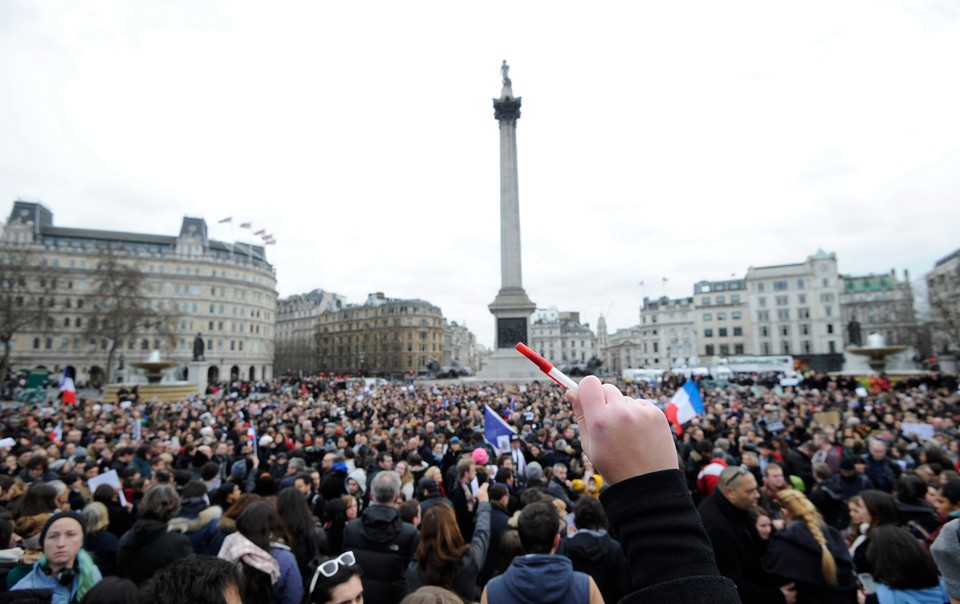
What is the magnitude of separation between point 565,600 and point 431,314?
10692 centimetres

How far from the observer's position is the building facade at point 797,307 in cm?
7862

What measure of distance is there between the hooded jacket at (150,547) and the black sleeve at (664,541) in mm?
4360

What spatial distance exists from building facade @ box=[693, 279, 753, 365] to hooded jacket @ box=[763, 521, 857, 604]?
8754cm

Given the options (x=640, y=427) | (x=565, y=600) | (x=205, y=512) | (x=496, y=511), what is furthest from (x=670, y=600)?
(x=205, y=512)

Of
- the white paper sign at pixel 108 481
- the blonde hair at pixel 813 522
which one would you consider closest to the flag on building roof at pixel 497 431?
the blonde hair at pixel 813 522

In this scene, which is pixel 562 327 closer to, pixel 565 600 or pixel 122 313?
pixel 122 313

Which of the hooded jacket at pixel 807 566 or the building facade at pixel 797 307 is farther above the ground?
the building facade at pixel 797 307

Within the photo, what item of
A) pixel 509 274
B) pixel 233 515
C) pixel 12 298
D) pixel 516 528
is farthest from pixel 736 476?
pixel 12 298

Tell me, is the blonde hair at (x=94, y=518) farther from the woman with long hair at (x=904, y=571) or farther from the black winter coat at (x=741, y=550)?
the woman with long hair at (x=904, y=571)

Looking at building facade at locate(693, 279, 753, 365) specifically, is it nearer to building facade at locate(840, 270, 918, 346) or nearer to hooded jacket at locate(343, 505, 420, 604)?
building facade at locate(840, 270, 918, 346)

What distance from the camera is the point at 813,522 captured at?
4023mm

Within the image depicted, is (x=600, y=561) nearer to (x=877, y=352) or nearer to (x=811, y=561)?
(x=811, y=561)

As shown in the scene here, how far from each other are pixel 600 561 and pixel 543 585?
48.9 inches

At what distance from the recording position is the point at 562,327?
14012 centimetres
